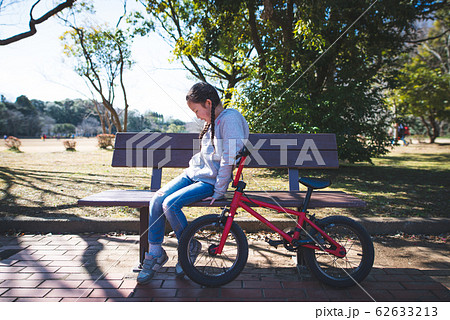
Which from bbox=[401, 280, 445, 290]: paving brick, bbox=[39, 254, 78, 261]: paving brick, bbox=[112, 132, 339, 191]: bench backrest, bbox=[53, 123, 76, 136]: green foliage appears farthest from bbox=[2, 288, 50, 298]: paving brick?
bbox=[53, 123, 76, 136]: green foliage

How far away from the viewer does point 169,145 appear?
3.59 meters

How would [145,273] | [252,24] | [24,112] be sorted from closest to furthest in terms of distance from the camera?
[145,273], [252,24], [24,112]

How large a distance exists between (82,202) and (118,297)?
0.88 m

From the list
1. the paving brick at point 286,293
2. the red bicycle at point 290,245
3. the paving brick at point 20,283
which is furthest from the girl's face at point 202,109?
the paving brick at point 20,283

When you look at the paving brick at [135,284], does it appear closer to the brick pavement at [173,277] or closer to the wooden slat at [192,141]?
the brick pavement at [173,277]

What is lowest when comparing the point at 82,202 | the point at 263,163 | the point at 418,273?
the point at 418,273

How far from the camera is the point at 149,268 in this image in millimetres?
2596

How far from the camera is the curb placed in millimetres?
3779

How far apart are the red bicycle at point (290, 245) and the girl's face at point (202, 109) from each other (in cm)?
46

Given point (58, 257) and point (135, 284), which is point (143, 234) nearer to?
point (135, 284)

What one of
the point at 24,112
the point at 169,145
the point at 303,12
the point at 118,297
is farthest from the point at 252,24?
the point at 24,112

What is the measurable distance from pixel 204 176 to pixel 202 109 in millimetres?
559

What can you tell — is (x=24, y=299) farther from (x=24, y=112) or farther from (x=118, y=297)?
(x=24, y=112)

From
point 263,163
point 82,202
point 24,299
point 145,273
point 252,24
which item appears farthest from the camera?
point 252,24
